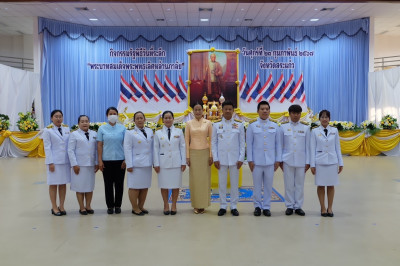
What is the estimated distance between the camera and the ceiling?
12.1 m

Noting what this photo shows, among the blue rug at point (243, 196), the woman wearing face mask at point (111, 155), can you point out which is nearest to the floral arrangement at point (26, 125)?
the blue rug at point (243, 196)

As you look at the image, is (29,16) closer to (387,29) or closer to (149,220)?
(149,220)

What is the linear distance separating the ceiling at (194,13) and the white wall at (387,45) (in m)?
1.90

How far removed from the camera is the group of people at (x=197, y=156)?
4.63 m

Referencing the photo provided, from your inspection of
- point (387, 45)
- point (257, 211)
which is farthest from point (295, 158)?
point (387, 45)

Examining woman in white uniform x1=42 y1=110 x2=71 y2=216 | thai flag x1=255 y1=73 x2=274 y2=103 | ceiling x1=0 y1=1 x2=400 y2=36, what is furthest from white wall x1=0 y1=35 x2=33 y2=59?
woman in white uniform x1=42 y1=110 x2=71 y2=216

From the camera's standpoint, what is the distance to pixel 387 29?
51.1ft

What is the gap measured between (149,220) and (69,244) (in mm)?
Result: 1056

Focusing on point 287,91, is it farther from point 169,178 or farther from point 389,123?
point 169,178

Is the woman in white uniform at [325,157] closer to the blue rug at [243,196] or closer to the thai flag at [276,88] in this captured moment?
the blue rug at [243,196]

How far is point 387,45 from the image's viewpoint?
56.4 ft

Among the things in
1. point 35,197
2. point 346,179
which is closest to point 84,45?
point 35,197

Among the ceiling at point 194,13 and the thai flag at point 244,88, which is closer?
the ceiling at point 194,13

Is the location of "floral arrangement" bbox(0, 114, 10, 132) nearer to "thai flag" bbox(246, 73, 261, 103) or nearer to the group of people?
the group of people
